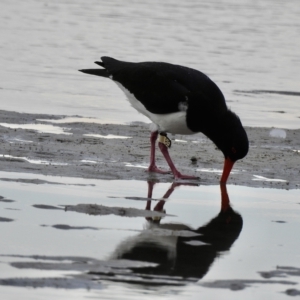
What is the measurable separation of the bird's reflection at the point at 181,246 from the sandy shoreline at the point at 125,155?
4.68 ft

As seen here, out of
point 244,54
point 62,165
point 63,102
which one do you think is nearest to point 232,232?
point 62,165

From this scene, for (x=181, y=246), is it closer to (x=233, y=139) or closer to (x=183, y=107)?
(x=233, y=139)

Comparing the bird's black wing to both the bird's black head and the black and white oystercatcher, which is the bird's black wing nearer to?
the black and white oystercatcher

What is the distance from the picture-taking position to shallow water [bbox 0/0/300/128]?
12.9 metres

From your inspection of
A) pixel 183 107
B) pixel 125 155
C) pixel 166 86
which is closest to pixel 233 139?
pixel 183 107

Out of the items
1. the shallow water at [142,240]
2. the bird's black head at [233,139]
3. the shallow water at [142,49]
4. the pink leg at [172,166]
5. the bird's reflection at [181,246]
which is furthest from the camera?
the shallow water at [142,49]

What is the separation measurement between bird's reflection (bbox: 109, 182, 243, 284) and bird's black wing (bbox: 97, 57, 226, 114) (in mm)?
1842

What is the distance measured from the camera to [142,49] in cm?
1928

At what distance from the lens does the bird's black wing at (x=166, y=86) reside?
8.61 m

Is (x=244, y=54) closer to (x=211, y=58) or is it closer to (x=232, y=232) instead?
(x=211, y=58)

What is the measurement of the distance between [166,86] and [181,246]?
10.6 feet

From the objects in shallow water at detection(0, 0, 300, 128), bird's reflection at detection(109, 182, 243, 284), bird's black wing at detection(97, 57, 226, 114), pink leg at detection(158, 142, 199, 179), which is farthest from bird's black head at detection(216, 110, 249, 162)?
shallow water at detection(0, 0, 300, 128)

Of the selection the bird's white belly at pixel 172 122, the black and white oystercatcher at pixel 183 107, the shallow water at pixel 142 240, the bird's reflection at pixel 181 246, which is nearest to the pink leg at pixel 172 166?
the black and white oystercatcher at pixel 183 107

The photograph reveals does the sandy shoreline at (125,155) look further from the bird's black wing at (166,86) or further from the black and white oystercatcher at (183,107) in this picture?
the bird's black wing at (166,86)
